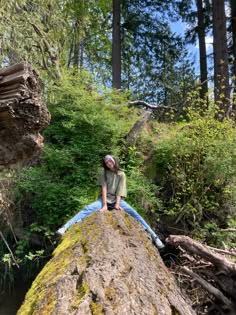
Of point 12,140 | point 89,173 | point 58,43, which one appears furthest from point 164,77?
point 12,140

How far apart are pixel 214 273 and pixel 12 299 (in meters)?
3.43

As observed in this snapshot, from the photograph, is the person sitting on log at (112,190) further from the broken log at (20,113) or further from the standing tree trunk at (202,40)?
the standing tree trunk at (202,40)

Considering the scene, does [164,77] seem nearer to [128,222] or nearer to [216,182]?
[216,182]

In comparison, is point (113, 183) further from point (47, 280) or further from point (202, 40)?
point (202, 40)

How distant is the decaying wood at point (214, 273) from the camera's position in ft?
15.0

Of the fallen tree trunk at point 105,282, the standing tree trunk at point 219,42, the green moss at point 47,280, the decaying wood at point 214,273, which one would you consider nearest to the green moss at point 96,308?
the fallen tree trunk at point 105,282

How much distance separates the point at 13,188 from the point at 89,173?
149 cm

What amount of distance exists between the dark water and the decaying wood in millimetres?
2736

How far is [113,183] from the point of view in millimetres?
6109

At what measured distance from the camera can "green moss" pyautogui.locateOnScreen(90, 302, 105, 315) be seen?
214cm

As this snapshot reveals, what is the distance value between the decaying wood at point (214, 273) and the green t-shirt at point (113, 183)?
120 centimetres

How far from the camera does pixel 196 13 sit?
16016mm

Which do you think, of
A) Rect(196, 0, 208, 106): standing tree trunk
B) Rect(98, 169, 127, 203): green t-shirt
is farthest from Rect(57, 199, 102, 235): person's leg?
Rect(196, 0, 208, 106): standing tree trunk

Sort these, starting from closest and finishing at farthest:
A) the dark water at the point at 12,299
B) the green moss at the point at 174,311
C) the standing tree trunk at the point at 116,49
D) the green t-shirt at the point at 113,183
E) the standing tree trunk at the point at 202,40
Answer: the green moss at the point at 174,311 < the dark water at the point at 12,299 < the green t-shirt at the point at 113,183 < the standing tree trunk at the point at 116,49 < the standing tree trunk at the point at 202,40
